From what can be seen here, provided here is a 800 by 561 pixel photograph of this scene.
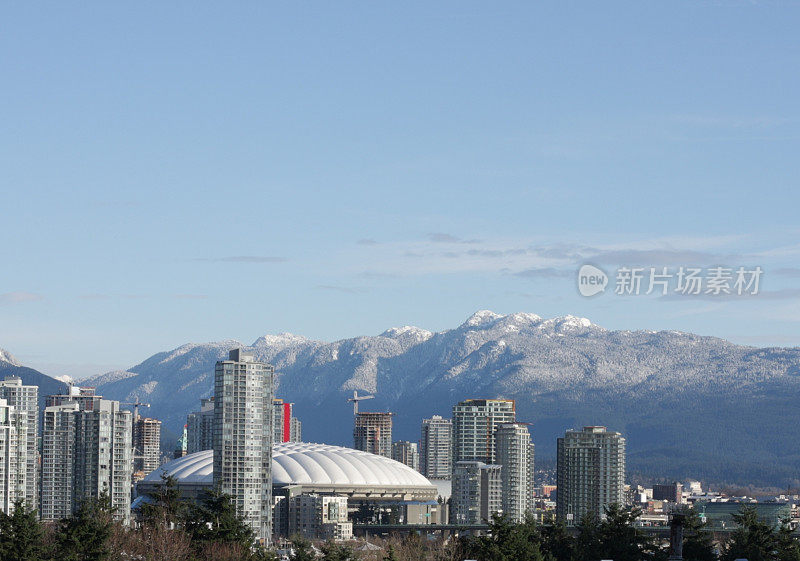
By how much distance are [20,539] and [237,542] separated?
18.9 metres

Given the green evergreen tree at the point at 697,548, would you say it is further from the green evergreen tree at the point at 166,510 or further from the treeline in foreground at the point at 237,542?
the green evergreen tree at the point at 166,510

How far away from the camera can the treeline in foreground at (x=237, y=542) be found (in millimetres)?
81000

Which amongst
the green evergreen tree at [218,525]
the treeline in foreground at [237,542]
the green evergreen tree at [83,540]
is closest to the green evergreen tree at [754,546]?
the treeline in foreground at [237,542]

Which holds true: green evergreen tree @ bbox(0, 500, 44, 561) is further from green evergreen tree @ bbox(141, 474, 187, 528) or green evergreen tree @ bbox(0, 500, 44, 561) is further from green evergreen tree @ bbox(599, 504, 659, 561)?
green evergreen tree @ bbox(599, 504, 659, 561)

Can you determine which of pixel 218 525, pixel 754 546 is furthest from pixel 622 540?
pixel 218 525

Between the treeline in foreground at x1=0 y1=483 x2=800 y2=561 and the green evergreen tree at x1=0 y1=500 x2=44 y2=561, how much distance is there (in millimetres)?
50

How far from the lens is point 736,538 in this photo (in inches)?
4264

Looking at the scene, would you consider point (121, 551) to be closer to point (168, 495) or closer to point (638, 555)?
point (168, 495)

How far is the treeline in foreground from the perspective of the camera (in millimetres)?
81000

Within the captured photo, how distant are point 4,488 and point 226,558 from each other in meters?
117

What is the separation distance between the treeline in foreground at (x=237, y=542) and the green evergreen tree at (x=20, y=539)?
0.05 metres

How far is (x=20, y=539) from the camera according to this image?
7712 cm

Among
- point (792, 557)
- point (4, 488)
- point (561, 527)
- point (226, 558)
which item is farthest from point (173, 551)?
point (4, 488)

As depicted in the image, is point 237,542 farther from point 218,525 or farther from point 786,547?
point 786,547
